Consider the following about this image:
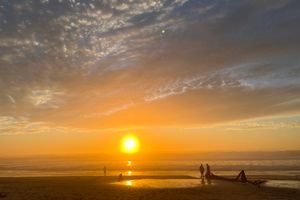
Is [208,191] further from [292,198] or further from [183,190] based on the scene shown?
[292,198]

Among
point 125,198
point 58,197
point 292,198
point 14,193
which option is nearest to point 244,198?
point 292,198

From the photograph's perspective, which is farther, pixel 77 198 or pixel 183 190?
pixel 183 190

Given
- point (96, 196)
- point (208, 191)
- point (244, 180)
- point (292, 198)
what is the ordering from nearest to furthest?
point (292, 198), point (96, 196), point (208, 191), point (244, 180)

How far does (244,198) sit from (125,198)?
976 cm

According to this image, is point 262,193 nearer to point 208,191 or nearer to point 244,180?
point 208,191

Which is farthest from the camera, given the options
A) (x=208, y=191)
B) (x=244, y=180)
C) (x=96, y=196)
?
(x=244, y=180)

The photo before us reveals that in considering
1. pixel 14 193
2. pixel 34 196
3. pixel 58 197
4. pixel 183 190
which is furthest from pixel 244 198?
pixel 14 193

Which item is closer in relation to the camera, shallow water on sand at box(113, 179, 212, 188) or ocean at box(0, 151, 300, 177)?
shallow water on sand at box(113, 179, 212, 188)

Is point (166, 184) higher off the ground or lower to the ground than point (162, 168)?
higher

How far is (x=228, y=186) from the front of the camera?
123ft

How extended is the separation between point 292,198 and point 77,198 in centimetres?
1742

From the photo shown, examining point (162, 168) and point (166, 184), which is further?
point (162, 168)

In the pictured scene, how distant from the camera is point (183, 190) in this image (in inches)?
1353

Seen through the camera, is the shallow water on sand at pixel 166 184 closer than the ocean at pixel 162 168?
Yes
